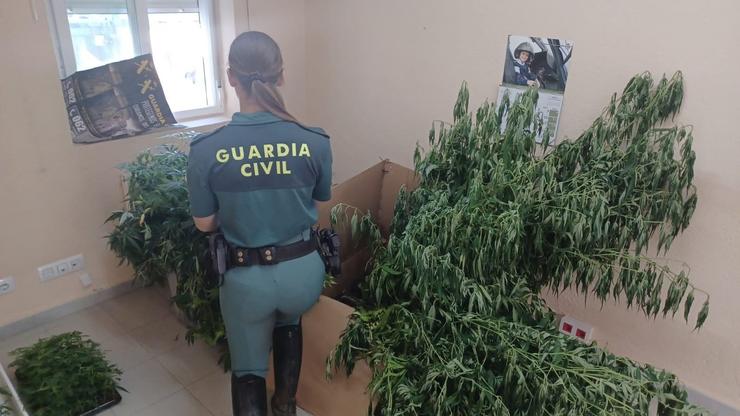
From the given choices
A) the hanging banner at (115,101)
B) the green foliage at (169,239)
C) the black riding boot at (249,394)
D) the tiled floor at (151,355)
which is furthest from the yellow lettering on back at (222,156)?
the hanging banner at (115,101)

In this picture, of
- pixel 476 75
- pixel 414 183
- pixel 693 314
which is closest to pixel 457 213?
Answer: pixel 414 183

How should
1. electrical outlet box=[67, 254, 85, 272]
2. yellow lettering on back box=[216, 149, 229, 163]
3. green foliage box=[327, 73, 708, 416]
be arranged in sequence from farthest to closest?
1. electrical outlet box=[67, 254, 85, 272]
2. yellow lettering on back box=[216, 149, 229, 163]
3. green foliage box=[327, 73, 708, 416]

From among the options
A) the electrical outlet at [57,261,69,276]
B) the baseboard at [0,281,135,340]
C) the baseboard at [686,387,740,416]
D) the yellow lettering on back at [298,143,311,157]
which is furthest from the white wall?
the electrical outlet at [57,261,69,276]

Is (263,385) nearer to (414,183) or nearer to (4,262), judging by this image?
(414,183)

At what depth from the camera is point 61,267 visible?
8.06 feet

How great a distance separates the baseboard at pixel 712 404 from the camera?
197cm

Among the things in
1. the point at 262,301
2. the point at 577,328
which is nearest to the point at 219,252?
the point at 262,301

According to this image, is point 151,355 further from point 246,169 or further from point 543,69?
point 543,69

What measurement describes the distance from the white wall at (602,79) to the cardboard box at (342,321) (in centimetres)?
31

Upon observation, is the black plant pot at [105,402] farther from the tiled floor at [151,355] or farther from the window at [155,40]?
the window at [155,40]

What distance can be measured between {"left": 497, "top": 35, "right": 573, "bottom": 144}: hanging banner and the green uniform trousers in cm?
112

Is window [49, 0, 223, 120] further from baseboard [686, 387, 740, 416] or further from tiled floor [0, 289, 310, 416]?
baseboard [686, 387, 740, 416]

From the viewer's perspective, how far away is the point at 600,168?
1.66 m

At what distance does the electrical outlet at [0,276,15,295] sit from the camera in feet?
7.52
